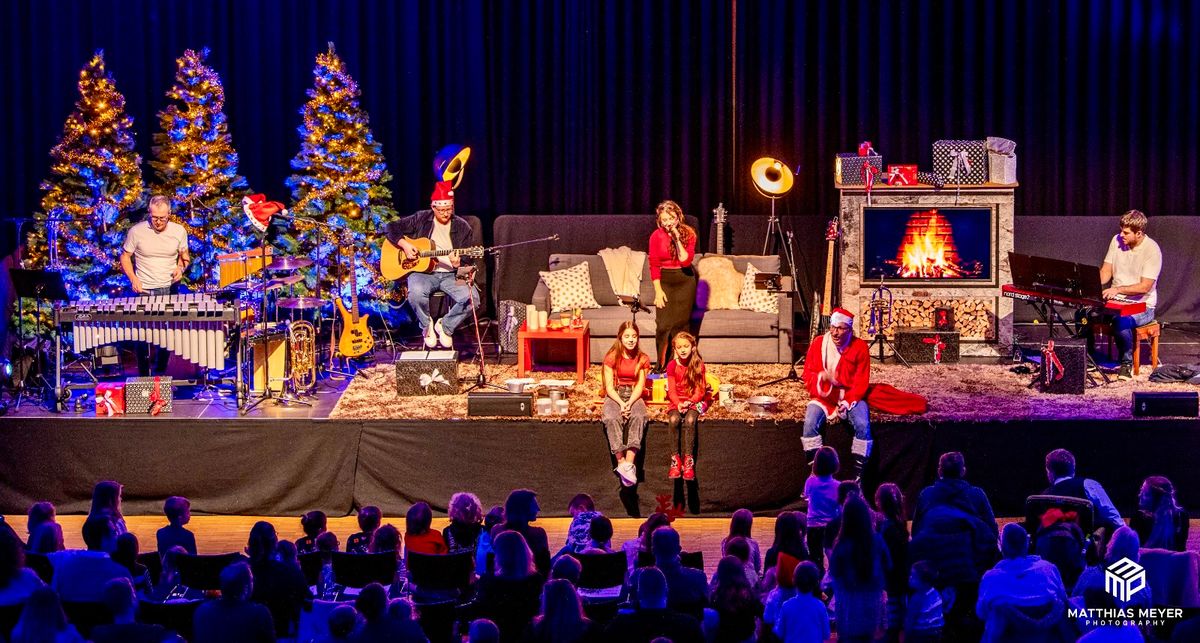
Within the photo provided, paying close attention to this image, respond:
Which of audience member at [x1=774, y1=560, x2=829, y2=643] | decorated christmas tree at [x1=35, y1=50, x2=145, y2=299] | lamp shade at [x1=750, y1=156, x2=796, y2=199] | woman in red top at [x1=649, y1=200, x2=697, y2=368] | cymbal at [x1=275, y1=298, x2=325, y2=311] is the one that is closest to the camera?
audience member at [x1=774, y1=560, x2=829, y2=643]

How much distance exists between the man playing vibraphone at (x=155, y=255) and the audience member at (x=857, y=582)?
27.0 feet

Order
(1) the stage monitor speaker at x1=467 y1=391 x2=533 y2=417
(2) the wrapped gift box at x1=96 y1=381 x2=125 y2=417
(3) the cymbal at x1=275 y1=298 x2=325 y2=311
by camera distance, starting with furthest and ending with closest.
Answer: (3) the cymbal at x1=275 y1=298 x2=325 y2=311
(2) the wrapped gift box at x1=96 y1=381 x2=125 y2=417
(1) the stage monitor speaker at x1=467 y1=391 x2=533 y2=417

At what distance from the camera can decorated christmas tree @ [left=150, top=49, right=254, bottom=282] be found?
15453mm

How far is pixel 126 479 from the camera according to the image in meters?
11.1

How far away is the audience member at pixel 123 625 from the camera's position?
5.80 metres

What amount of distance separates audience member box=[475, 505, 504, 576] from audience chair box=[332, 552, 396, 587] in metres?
0.59

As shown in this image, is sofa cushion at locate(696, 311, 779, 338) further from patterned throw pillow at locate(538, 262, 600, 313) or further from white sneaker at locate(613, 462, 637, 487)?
white sneaker at locate(613, 462, 637, 487)

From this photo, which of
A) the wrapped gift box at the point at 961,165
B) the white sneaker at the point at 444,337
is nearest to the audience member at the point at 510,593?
the white sneaker at the point at 444,337

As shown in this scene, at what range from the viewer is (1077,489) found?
8195 mm

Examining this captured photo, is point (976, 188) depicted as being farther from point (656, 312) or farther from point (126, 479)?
point (126, 479)

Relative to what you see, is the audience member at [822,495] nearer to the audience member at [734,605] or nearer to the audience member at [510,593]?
the audience member at [734,605]

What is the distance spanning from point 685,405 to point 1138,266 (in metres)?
5.16

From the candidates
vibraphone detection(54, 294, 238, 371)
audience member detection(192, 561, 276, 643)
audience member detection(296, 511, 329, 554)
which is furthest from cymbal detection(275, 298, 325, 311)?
audience member detection(192, 561, 276, 643)

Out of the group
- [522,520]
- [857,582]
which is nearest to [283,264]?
[522,520]
